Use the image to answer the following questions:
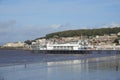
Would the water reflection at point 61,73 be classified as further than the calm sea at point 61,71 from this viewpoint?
No

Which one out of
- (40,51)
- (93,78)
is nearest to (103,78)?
(93,78)

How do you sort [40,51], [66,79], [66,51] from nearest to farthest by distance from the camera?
[66,79] < [66,51] < [40,51]

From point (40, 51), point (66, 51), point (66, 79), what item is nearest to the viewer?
point (66, 79)

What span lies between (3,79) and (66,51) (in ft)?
383

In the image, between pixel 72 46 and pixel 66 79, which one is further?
pixel 72 46

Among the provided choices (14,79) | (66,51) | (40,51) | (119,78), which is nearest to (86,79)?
(119,78)

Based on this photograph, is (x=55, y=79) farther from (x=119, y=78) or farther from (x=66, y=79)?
(x=119, y=78)

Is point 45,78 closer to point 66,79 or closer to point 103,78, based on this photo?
point 66,79

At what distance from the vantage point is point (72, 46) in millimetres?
156000

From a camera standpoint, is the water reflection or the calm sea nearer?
the water reflection

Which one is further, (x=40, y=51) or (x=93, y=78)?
(x=40, y=51)

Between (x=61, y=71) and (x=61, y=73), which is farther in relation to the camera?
(x=61, y=71)

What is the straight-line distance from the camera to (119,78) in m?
36.3

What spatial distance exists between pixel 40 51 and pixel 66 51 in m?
17.7
